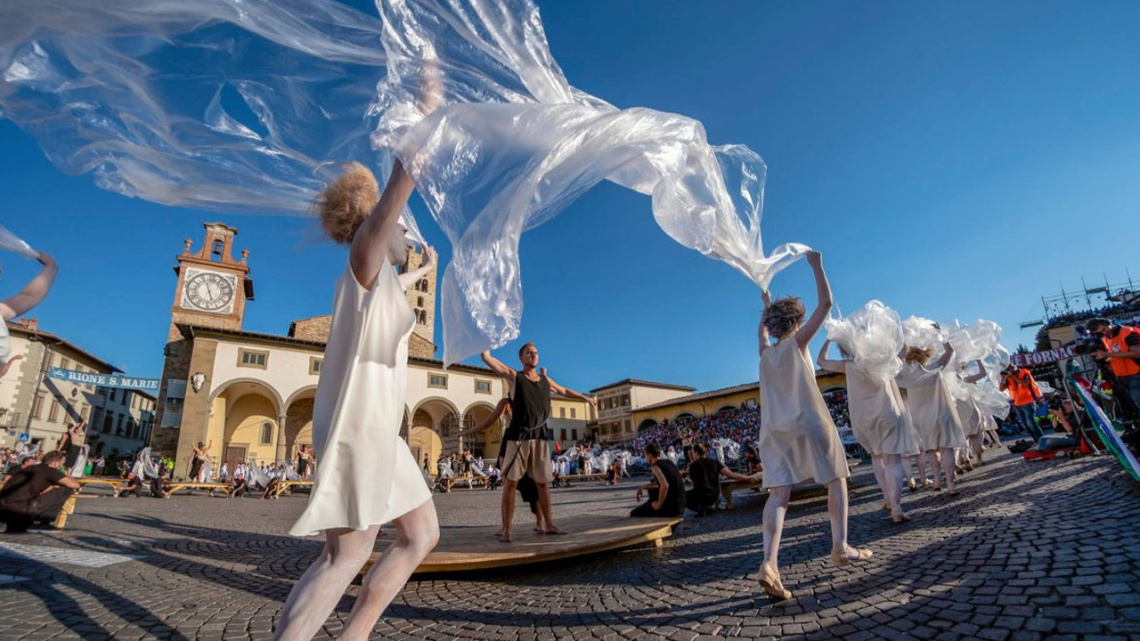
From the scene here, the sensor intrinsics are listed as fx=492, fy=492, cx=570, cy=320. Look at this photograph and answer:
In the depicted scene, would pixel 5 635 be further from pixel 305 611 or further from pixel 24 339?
pixel 24 339

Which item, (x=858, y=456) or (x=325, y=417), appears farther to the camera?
(x=858, y=456)

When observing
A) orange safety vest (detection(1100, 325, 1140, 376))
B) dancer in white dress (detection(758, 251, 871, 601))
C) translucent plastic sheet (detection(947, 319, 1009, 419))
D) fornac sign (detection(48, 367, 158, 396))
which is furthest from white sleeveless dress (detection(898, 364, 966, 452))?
fornac sign (detection(48, 367, 158, 396))

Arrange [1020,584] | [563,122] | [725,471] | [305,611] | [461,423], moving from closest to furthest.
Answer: [305,611]
[563,122]
[1020,584]
[725,471]
[461,423]

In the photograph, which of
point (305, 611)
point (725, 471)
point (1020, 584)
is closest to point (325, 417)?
point (305, 611)

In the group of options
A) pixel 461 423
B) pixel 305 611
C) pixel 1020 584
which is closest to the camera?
pixel 305 611

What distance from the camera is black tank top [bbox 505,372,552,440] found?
4566 millimetres

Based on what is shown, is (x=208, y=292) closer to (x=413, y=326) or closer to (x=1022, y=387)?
(x=413, y=326)

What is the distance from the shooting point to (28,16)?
6.03 ft

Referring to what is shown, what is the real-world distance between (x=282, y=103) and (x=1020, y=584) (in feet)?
13.6

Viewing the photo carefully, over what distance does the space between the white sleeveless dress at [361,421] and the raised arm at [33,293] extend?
241cm

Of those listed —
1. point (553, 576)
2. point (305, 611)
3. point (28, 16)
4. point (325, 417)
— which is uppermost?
point (28, 16)

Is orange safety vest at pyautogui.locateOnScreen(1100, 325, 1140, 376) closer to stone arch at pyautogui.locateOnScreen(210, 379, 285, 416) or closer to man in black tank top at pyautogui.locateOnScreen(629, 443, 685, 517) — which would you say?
man in black tank top at pyautogui.locateOnScreen(629, 443, 685, 517)

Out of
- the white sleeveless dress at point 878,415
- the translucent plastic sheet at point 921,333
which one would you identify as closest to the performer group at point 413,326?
the white sleeveless dress at point 878,415

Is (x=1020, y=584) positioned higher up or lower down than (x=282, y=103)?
lower down
